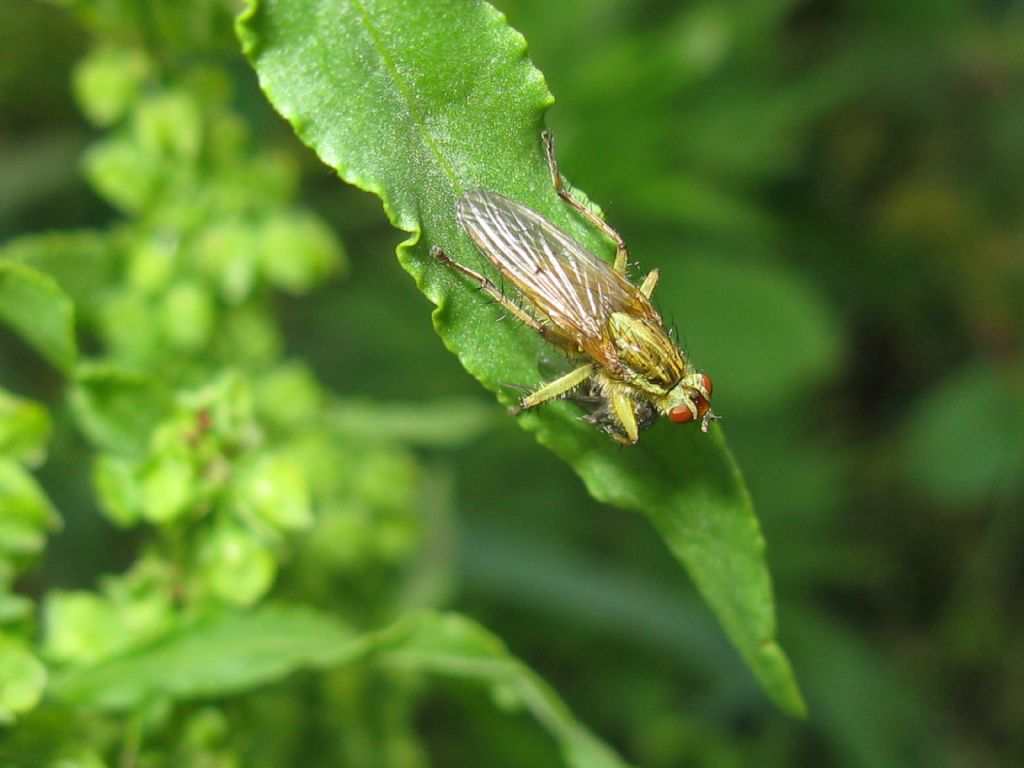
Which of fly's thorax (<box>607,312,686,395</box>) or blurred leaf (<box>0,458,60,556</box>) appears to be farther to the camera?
fly's thorax (<box>607,312,686,395</box>)

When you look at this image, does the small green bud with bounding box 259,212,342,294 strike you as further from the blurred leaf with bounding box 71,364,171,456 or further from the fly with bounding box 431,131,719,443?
the fly with bounding box 431,131,719,443

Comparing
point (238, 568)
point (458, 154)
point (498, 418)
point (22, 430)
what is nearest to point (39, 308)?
point (22, 430)

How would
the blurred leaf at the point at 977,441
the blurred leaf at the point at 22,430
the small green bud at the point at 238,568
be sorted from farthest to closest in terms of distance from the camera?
the blurred leaf at the point at 977,441
the small green bud at the point at 238,568
the blurred leaf at the point at 22,430

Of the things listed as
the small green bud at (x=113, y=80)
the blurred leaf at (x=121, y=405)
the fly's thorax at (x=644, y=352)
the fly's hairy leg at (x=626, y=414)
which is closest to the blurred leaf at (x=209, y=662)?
the blurred leaf at (x=121, y=405)

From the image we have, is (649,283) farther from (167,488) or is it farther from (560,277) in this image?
(167,488)

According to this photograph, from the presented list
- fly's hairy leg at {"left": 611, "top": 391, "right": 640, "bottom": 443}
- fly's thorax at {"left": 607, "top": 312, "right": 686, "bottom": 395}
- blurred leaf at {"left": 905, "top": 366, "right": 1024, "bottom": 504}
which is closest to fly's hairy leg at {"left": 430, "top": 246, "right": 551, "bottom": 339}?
fly's hairy leg at {"left": 611, "top": 391, "right": 640, "bottom": 443}

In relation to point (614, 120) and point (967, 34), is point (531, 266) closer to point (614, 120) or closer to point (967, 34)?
point (614, 120)

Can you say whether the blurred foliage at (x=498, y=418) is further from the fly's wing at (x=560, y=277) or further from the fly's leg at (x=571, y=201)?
the fly's leg at (x=571, y=201)
